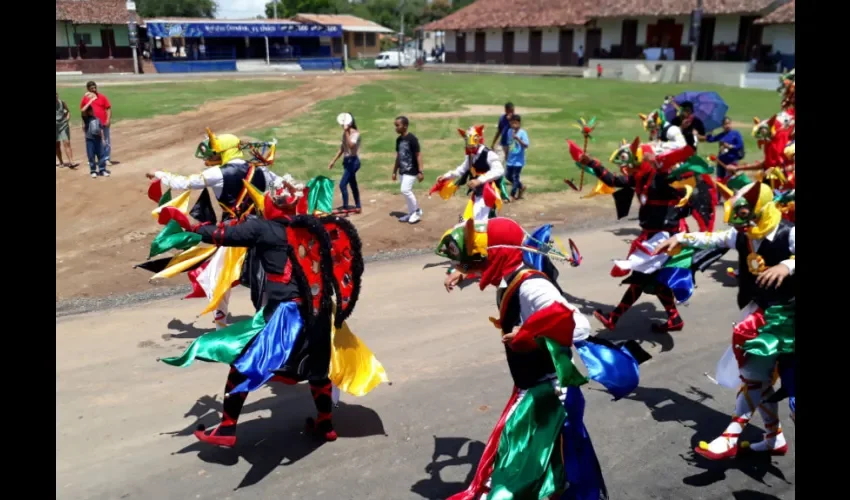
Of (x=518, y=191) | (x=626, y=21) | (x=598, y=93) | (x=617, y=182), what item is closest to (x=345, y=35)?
(x=626, y=21)

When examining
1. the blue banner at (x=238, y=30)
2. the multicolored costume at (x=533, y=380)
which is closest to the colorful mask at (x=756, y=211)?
the multicolored costume at (x=533, y=380)

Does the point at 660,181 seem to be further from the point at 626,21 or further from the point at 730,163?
the point at 626,21

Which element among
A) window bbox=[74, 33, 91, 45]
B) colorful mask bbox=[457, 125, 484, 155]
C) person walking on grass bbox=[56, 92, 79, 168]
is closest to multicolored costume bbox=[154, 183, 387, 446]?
colorful mask bbox=[457, 125, 484, 155]

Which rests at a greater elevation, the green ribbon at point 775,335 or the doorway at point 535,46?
the doorway at point 535,46

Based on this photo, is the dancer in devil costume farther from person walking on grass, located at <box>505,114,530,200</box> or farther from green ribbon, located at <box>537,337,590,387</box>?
person walking on grass, located at <box>505,114,530,200</box>

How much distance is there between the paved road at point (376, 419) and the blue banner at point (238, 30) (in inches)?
2047

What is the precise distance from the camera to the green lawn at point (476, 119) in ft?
60.1

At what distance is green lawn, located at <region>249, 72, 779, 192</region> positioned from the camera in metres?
18.3

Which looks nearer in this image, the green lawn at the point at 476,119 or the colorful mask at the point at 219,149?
the colorful mask at the point at 219,149

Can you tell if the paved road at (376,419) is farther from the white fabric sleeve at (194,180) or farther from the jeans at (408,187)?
the jeans at (408,187)

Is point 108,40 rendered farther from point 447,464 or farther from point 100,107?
point 447,464

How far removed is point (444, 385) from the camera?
6.81m

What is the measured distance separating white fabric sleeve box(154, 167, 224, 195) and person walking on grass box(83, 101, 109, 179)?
975 cm
